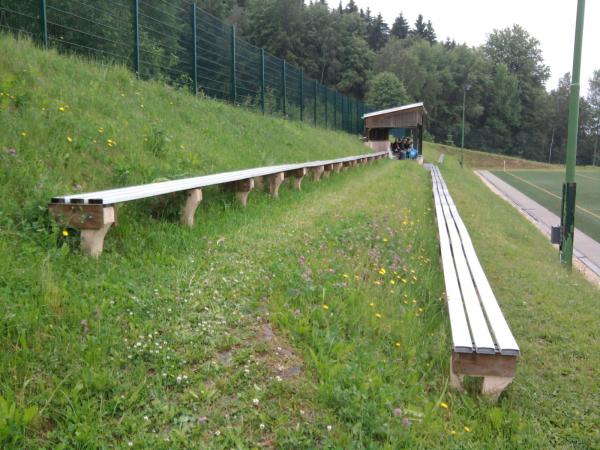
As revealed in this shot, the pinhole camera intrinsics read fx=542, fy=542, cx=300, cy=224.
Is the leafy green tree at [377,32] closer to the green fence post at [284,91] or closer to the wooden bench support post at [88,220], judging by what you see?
the green fence post at [284,91]

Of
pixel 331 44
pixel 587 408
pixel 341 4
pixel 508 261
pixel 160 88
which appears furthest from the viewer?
pixel 341 4

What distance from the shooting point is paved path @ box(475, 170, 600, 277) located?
1132cm

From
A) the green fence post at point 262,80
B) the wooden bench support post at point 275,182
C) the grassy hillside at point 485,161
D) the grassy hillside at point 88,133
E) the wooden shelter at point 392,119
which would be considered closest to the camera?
the grassy hillside at point 88,133

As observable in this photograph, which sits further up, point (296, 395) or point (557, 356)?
point (296, 395)

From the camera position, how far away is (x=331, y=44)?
80.6m

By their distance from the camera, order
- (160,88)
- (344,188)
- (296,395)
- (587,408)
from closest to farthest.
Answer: (296,395)
(587,408)
(160,88)
(344,188)

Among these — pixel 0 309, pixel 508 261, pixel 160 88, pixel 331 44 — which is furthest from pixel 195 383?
pixel 331 44

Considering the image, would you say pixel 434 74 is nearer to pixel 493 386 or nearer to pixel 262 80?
pixel 262 80

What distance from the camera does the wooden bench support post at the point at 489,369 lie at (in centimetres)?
326

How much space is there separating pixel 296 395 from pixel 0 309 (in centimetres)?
172

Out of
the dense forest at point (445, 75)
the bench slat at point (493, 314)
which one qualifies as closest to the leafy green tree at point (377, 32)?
the dense forest at point (445, 75)

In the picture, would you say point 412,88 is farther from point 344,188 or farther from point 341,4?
point 344,188

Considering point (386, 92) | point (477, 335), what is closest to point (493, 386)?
point (477, 335)

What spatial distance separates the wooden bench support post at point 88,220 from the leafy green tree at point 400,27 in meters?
134
